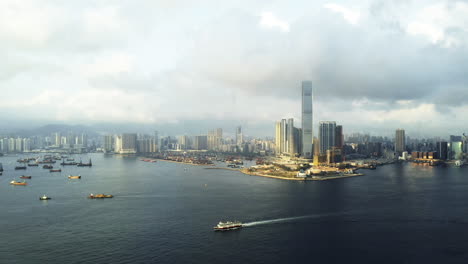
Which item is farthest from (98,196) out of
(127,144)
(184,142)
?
(184,142)

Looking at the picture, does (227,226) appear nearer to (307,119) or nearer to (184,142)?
(307,119)

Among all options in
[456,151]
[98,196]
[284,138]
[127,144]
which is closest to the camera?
[98,196]

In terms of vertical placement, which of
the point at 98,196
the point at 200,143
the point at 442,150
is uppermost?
the point at 200,143

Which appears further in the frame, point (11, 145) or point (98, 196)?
point (11, 145)

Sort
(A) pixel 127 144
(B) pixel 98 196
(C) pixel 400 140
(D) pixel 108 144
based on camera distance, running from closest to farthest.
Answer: (B) pixel 98 196 → (C) pixel 400 140 → (A) pixel 127 144 → (D) pixel 108 144

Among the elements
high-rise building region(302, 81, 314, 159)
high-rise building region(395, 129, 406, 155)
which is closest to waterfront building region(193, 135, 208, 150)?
high-rise building region(302, 81, 314, 159)

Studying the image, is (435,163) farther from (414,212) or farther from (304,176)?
(414,212)
